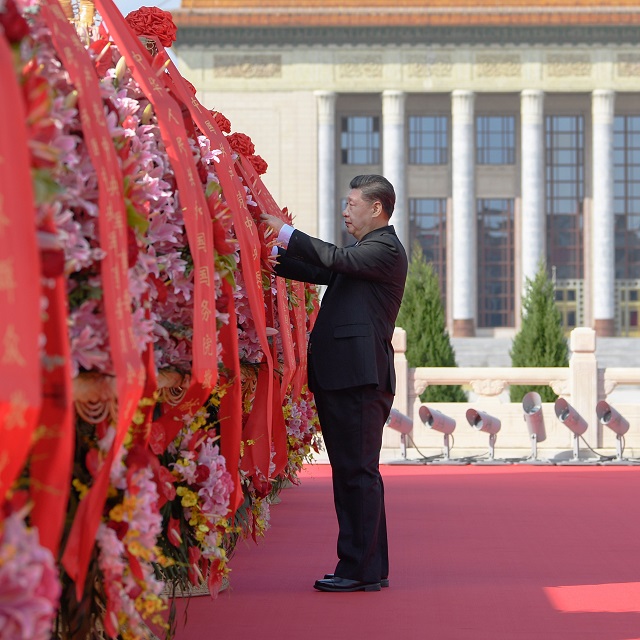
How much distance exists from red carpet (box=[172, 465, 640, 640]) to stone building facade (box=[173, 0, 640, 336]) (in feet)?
105

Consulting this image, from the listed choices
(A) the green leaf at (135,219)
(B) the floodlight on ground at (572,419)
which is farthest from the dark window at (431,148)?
(A) the green leaf at (135,219)

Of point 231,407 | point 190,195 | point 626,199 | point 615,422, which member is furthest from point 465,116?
point 190,195

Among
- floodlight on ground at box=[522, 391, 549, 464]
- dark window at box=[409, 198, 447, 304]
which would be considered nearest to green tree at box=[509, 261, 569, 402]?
floodlight on ground at box=[522, 391, 549, 464]

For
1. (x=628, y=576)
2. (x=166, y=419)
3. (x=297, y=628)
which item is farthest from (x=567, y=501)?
(x=166, y=419)

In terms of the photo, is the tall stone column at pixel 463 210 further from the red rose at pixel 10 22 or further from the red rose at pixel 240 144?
the red rose at pixel 10 22

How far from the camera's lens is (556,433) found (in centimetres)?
1503

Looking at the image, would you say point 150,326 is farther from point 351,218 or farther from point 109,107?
point 351,218

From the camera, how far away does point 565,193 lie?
43562mm

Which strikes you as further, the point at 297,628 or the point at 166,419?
the point at 297,628

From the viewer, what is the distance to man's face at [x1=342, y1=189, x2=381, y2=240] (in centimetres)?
566

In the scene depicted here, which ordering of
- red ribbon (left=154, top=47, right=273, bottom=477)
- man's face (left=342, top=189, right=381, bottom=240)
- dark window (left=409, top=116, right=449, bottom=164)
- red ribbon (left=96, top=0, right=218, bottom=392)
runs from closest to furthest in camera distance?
red ribbon (left=96, top=0, right=218, bottom=392), red ribbon (left=154, top=47, right=273, bottom=477), man's face (left=342, top=189, right=381, bottom=240), dark window (left=409, top=116, right=449, bottom=164)

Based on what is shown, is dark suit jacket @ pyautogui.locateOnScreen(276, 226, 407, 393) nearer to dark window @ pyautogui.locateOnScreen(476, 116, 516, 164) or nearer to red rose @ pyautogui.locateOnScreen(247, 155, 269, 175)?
red rose @ pyautogui.locateOnScreen(247, 155, 269, 175)

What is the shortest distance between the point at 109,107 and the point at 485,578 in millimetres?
2989

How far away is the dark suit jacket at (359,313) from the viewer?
216 inches
